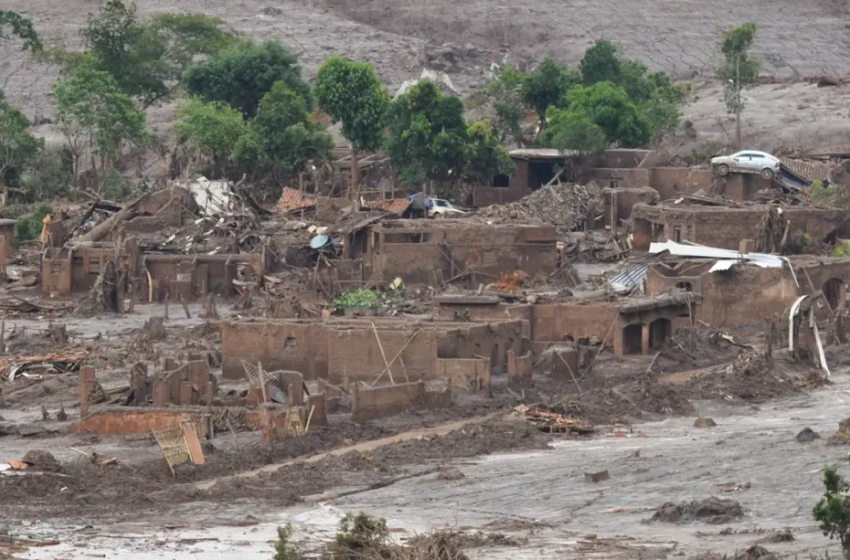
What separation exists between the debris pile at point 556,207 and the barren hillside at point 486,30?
29046 millimetres

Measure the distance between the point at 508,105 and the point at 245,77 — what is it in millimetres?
8290

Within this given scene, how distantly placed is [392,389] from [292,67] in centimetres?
4148

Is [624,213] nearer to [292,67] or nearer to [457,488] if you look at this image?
[292,67]

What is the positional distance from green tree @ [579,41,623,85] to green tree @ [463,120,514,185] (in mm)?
11301

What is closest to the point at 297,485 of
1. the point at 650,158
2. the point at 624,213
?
the point at 624,213

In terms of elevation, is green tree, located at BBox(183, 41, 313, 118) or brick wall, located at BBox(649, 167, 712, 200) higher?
green tree, located at BBox(183, 41, 313, 118)

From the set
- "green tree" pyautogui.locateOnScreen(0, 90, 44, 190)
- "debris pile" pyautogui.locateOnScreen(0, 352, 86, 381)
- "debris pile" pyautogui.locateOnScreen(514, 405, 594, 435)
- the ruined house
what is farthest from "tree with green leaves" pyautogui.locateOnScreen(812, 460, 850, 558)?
"green tree" pyautogui.locateOnScreen(0, 90, 44, 190)

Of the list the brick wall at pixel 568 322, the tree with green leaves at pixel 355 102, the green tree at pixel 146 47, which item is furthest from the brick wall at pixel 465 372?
the green tree at pixel 146 47

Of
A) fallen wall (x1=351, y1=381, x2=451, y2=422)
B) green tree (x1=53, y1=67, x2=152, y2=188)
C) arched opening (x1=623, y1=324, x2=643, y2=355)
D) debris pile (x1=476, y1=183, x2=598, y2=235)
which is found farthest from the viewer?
green tree (x1=53, y1=67, x2=152, y2=188)

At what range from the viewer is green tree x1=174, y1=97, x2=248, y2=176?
233 feet

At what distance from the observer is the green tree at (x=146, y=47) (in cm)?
8238

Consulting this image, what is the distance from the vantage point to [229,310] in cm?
5306

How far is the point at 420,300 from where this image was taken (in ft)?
166

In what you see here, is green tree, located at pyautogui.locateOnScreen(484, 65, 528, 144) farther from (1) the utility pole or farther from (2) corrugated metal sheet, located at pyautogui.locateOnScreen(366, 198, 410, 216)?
(2) corrugated metal sheet, located at pyautogui.locateOnScreen(366, 198, 410, 216)
